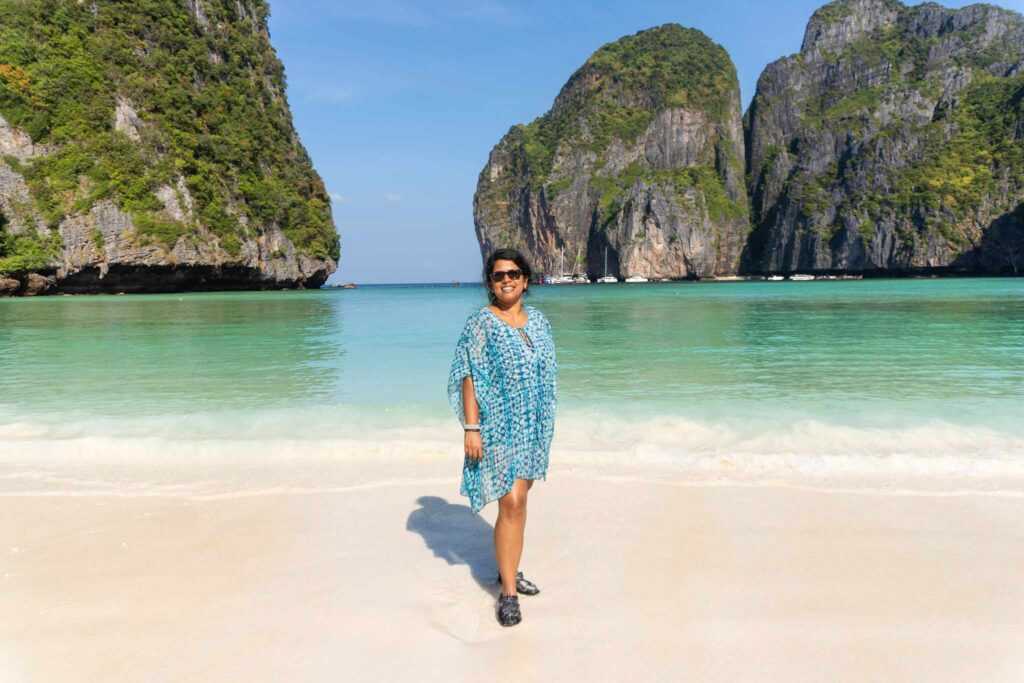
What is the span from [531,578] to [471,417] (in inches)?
31.2

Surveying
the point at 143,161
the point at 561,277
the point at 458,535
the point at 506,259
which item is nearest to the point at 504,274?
the point at 506,259

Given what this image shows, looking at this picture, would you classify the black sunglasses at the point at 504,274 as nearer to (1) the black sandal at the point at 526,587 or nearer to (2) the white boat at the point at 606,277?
(1) the black sandal at the point at 526,587

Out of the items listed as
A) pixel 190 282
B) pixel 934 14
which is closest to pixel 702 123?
pixel 934 14

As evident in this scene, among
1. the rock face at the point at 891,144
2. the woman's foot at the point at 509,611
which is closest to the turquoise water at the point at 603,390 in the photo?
the woman's foot at the point at 509,611

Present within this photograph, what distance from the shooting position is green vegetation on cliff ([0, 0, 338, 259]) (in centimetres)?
4284

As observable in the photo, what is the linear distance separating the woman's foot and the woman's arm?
20.9 inches

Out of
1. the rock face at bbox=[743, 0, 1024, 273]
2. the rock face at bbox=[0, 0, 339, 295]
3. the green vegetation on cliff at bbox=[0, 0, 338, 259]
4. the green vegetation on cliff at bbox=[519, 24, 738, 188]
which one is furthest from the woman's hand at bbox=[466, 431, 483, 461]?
the green vegetation on cliff at bbox=[519, 24, 738, 188]

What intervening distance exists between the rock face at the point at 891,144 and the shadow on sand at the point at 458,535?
350 ft

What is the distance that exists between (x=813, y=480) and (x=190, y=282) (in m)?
52.2

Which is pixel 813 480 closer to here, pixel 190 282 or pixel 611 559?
pixel 611 559

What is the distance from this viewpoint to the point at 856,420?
5.75m

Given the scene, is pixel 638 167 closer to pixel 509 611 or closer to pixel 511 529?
pixel 511 529

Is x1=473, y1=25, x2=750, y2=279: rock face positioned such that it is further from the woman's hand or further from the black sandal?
the woman's hand

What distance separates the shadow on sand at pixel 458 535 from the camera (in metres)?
2.83
